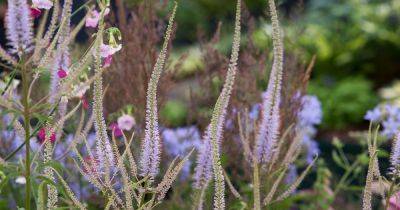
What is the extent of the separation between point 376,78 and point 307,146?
7.22 meters

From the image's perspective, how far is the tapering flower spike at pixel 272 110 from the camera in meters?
1.73

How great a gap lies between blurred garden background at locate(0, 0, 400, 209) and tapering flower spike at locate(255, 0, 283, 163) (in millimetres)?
239

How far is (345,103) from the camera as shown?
9125 mm

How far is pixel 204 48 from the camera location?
10.6 feet

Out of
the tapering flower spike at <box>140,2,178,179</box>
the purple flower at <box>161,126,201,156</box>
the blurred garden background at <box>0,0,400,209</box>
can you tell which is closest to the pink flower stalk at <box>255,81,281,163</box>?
the blurred garden background at <box>0,0,400,209</box>

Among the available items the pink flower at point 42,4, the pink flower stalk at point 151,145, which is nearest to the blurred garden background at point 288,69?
the pink flower stalk at point 151,145

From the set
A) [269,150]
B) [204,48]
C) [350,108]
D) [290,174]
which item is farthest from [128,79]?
[350,108]

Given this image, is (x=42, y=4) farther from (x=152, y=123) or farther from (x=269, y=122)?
(x=269, y=122)

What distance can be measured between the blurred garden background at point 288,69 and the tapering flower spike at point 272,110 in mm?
239

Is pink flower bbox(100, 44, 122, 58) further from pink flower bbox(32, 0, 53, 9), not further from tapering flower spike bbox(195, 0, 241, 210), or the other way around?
tapering flower spike bbox(195, 0, 241, 210)

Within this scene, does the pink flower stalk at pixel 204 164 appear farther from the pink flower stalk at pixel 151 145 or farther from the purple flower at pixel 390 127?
the purple flower at pixel 390 127

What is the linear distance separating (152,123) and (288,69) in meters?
1.55

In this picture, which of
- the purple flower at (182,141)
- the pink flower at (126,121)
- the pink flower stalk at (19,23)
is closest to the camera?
the pink flower stalk at (19,23)

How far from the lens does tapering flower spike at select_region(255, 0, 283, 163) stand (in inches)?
68.2
